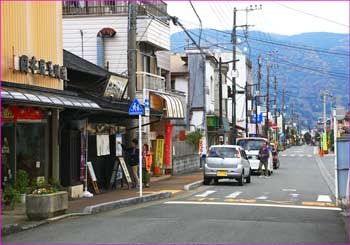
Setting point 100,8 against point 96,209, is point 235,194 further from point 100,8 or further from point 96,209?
point 100,8

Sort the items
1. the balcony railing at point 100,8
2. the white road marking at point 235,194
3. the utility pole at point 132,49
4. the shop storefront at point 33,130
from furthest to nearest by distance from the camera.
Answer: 1. the balcony railing at point 100,8
2. the white road marking at point 235,194
3. the utility pole at point 132,49
4. the shop storefront at point 33,130

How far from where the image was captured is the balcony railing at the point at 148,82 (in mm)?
28703

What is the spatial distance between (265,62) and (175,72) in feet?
141

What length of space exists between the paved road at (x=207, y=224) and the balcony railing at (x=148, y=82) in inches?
413

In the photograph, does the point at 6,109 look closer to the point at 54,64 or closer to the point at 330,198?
the point at 54,64

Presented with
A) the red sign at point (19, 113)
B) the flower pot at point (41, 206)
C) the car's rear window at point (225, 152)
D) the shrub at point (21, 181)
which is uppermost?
the red sign at point (19, 113)

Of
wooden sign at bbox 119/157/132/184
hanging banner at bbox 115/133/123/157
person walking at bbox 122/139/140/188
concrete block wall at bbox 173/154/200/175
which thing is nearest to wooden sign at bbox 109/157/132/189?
wooden sign at bbox 119/157/132/184

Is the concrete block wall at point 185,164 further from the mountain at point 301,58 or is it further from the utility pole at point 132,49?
the utility pole at point 132,49

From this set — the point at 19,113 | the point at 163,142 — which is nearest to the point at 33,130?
the point at 19,113

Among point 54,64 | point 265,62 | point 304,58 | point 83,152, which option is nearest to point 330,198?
point 83,152

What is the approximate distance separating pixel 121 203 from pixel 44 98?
4.10m

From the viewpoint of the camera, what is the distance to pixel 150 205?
17266 millimetres

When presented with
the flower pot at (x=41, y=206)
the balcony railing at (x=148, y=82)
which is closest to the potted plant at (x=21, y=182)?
the flower pot at (x=41, y=206)

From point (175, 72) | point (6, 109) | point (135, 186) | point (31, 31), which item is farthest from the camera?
point (175, 72)
